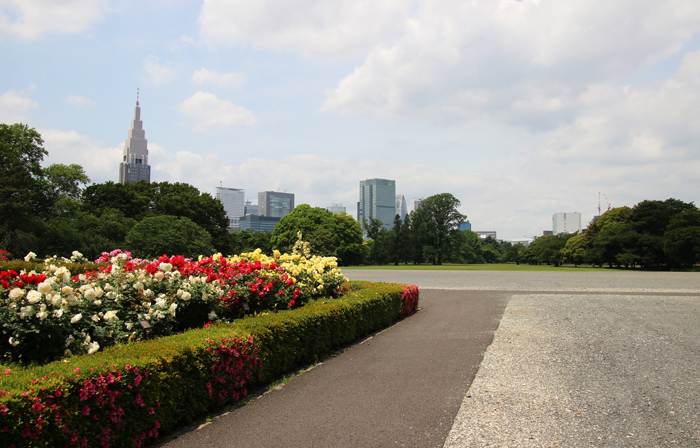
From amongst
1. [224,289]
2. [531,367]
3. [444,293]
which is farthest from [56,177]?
[531,367]

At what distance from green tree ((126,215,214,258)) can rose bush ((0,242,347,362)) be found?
23184 millimetres

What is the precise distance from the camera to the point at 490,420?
4184 millimetres

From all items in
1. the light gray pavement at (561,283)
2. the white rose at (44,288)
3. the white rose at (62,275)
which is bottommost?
the light gray pavement at (561,283)

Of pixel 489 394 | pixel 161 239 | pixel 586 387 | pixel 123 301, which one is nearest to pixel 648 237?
pixel 161 239

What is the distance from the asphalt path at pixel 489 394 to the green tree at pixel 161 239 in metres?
23.9

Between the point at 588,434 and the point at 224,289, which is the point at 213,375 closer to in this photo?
Result: the point at 224,289

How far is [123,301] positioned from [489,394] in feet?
14.7

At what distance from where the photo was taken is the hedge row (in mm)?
2734

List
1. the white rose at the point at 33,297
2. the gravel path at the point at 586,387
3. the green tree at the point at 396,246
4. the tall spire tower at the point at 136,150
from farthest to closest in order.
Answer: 1. the tall spire tower at the point at 136,150
2. the green tree at the point at 396,246
3. the gravel path at the point at 586,387
4. the white rose at the point at 33,297

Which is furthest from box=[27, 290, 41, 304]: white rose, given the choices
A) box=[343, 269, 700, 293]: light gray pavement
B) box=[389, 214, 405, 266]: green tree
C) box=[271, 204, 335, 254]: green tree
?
box=[389, 214, 405, 266]: green tree

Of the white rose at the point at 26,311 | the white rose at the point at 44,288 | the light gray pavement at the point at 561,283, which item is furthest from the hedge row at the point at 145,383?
the light gray pavement at the point at 561,283

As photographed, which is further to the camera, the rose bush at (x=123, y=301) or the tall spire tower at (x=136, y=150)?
the tall spire tower at (x=136, y=150)

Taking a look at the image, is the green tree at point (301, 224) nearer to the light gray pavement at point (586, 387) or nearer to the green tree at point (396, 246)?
the green tree at point (396, 246)

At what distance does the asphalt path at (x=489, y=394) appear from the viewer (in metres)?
3.80
